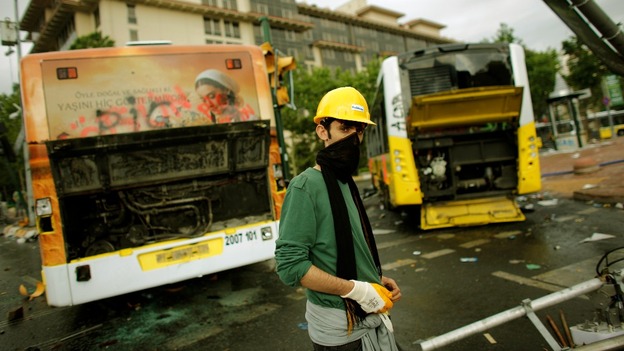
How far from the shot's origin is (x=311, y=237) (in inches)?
67.2

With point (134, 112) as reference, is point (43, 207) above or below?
below

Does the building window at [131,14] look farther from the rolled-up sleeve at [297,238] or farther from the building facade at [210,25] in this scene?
the rolled-up sleeve at [297,238]

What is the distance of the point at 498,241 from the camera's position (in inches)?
243

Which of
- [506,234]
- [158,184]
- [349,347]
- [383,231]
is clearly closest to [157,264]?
[158,184]

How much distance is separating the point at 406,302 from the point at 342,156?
114 inches

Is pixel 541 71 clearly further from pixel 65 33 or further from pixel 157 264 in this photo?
pixel 65 33

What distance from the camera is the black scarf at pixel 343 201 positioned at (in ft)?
5.70

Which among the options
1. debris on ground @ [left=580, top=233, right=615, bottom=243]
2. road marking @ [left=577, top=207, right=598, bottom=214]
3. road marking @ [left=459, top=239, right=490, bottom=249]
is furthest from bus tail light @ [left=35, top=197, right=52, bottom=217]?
road marking @ [left=577, top=207, right=598, bottom=214]

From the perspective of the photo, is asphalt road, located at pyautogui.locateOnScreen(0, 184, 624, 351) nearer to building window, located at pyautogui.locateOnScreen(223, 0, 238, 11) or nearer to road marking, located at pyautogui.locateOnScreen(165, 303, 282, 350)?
road marking, located at pyautogui.locateOnScreen(165, 303, 282, 350)

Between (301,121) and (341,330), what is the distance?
94.4 ft

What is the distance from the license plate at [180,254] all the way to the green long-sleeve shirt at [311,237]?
2.91 metres

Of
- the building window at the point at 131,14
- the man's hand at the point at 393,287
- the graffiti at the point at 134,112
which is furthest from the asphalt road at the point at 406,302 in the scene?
the building window at the point at 131,14

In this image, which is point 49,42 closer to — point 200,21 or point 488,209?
point 200,21

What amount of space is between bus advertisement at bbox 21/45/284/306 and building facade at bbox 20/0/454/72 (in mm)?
26158
